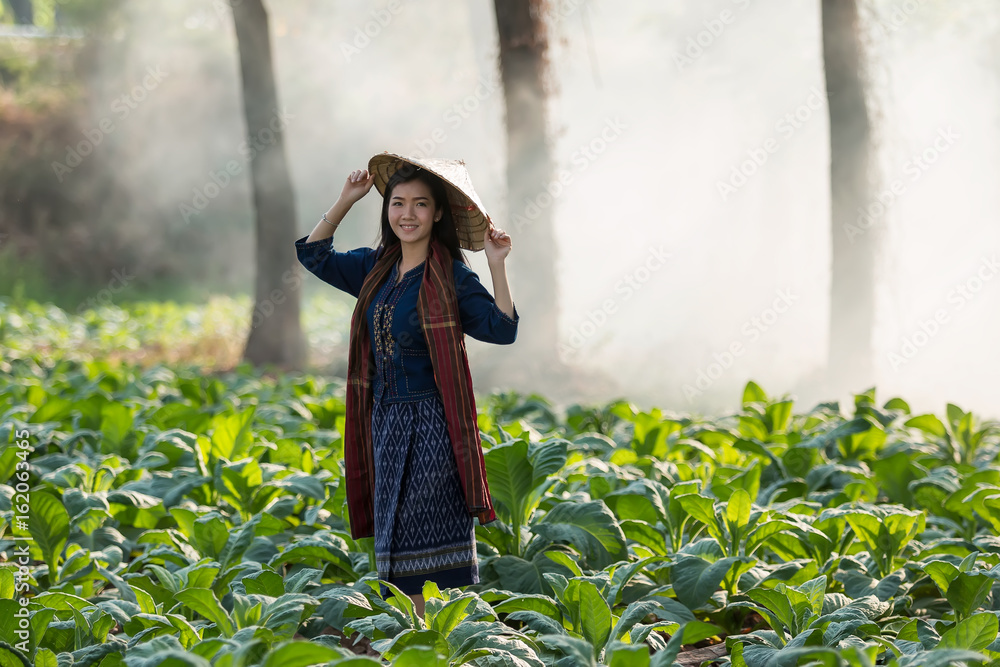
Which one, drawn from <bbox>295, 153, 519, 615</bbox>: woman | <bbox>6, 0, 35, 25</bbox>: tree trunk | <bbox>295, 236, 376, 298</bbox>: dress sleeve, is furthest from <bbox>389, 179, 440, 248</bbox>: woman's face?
<bbox>6, 0, 35, 25</bbox>: tree trunk

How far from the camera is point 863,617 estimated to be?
Answer: 8.02 feet

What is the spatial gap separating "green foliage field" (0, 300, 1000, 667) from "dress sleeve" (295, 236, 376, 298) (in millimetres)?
741

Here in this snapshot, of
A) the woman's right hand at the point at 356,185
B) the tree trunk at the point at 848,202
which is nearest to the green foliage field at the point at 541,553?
the woman's right hand at the point at 356,185

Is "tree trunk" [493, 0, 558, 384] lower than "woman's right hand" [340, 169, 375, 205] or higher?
higher

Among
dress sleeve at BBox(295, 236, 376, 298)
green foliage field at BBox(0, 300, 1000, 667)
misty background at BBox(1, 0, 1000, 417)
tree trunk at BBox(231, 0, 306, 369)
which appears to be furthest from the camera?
tree trunk at BBox(231, 0, 306, 369)

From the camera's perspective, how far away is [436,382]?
2754 mm

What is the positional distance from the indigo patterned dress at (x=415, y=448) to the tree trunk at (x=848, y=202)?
580 cm

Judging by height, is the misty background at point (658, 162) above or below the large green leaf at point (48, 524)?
above

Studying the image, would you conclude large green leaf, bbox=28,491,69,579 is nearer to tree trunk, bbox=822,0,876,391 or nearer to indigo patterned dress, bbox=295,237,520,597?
indigo patterned dress, bbox=295,237,520,597

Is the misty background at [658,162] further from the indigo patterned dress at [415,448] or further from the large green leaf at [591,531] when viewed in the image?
the indigo patterned dress at [415,448]

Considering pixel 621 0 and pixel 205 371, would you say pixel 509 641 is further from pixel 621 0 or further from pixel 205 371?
pixel 621 0

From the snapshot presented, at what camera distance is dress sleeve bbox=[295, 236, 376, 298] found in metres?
2.90

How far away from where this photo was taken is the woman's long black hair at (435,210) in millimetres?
2766

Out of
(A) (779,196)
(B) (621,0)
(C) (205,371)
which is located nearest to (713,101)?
(A) (779,196)
